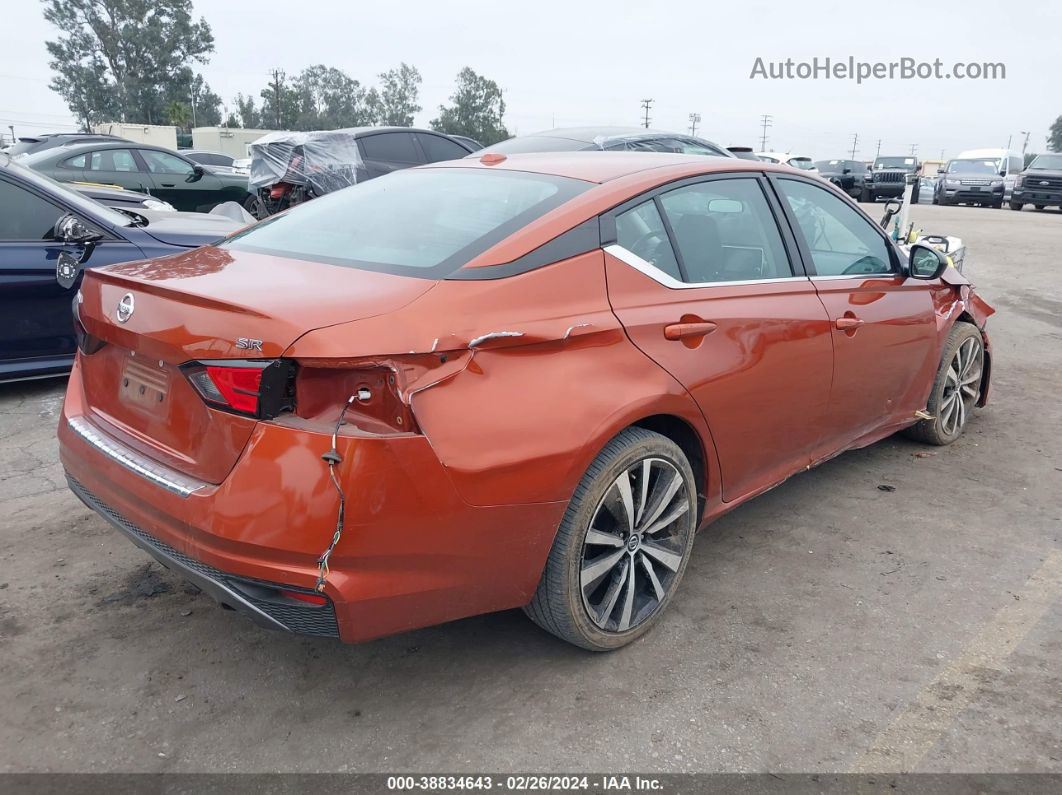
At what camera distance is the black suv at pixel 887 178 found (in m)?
29.3

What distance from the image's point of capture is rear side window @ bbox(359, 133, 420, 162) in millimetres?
10695

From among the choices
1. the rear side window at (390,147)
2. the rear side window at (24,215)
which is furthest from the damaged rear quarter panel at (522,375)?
the rear side window at (390,147)

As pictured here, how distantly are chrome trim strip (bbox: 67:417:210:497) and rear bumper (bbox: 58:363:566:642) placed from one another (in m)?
0.01

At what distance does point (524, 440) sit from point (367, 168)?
9.05m

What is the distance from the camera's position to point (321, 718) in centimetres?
246

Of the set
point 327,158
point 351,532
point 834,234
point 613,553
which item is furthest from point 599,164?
point 327,158

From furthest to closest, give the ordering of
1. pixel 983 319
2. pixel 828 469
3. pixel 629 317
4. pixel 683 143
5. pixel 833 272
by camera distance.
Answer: pixel 683 143 → pixel 983 319 → pixel 828 469 → pixel 833 272 → pixel 629 317

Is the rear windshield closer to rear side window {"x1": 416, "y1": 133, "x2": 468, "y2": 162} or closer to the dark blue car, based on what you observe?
the dark blue car

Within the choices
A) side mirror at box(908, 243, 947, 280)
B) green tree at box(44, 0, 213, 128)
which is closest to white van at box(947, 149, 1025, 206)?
side mirror at box(908, 243, 947, 280)

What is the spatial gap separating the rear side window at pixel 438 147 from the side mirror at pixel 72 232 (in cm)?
637

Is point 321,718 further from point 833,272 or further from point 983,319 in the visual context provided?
point 983,319

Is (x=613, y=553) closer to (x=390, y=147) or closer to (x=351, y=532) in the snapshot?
(x=351, y=532)

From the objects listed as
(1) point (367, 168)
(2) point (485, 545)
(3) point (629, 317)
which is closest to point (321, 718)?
(2) point (485, 545)

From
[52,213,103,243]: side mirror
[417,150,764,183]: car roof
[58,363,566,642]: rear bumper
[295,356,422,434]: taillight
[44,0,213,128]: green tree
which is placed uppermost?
[44,0,213,128]: green tree
